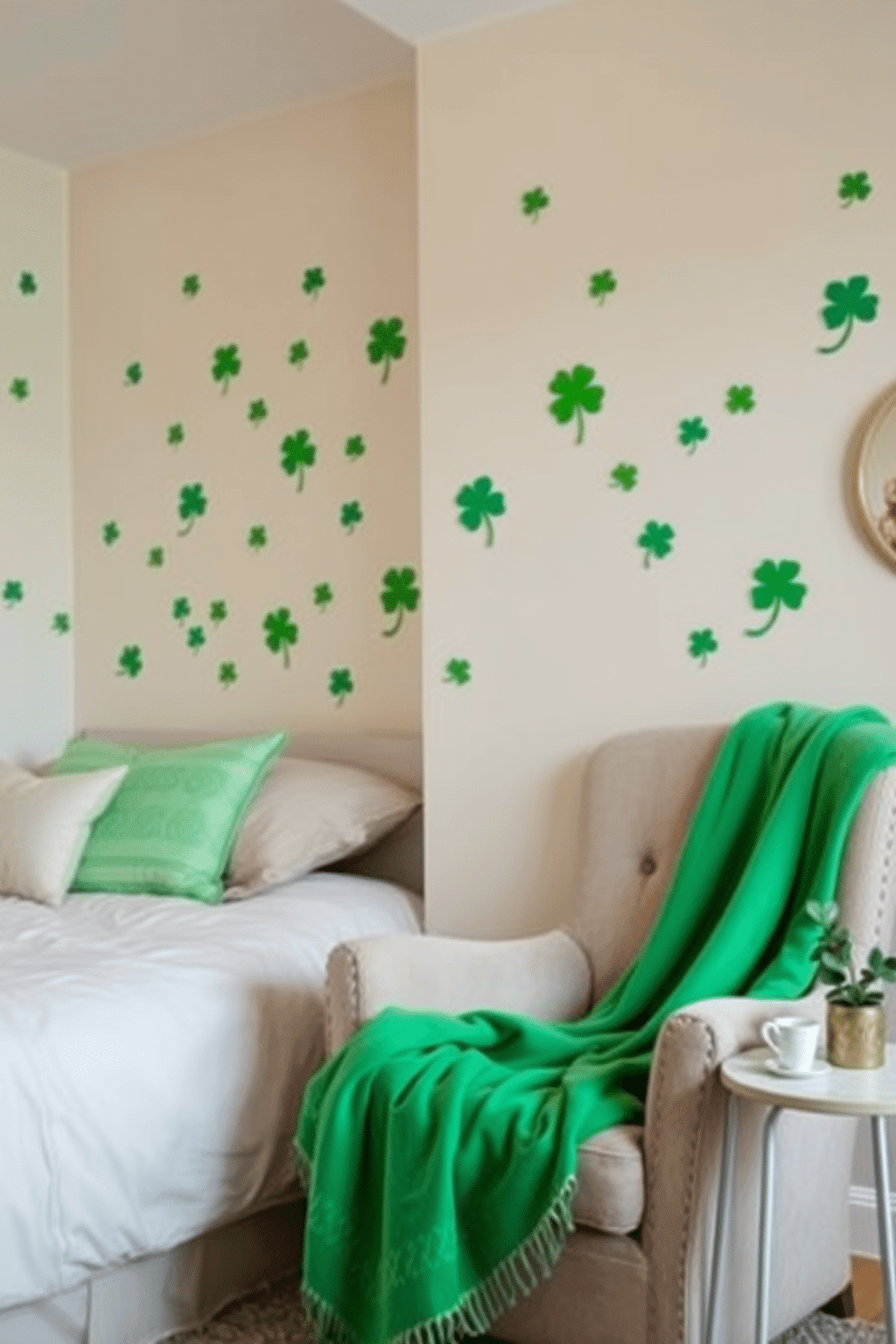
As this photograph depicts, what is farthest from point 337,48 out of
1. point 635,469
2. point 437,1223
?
point 437,1223

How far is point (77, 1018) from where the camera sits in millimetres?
2674

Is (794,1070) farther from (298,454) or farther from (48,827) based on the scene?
(298,454)

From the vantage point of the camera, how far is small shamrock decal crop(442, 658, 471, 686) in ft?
11.3

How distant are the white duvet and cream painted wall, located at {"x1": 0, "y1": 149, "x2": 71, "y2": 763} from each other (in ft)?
3.88

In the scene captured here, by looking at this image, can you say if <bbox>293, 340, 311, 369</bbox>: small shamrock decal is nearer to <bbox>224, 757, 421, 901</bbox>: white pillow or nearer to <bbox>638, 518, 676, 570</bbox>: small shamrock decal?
<bbox>224, 757, 421, 901</bbox>: white pillow

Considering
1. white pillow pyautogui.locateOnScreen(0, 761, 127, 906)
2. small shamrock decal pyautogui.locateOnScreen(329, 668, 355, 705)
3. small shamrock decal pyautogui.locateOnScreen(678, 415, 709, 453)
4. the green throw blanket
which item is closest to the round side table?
the green throw blanket

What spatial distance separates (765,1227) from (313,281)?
2.46 metres

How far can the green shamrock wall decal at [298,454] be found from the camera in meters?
4.07

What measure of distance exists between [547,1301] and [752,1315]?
0.29 m

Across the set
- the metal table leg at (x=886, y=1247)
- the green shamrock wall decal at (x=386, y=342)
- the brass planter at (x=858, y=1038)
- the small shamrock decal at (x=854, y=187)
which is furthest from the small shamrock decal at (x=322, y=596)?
the metal table leg at (x=886, y=1247)

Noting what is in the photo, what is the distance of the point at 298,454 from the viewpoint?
4.08 meters

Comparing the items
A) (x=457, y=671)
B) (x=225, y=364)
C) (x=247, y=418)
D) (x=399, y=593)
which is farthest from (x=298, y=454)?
(x=457, y=671)

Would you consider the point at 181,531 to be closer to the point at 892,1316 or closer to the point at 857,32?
the point at 857,32

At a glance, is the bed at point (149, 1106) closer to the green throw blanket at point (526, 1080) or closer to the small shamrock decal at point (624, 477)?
the green throw blanket at point (526, 1080)
